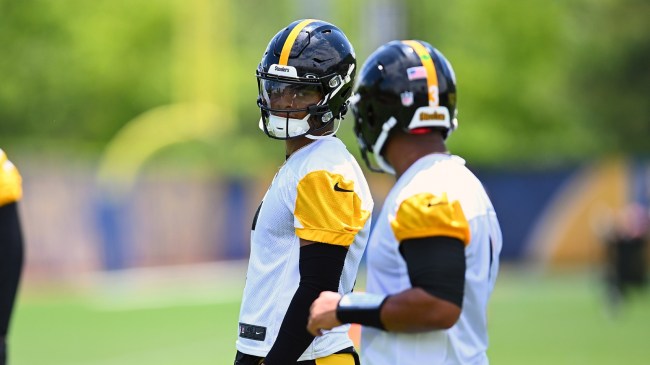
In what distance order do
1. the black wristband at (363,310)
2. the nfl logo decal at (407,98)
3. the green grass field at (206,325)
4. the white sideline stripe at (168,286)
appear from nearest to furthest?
the black wristband at (363,310), the nfl logo decal at (407,98), the green grass field at (206,325), the white sideline stripe at (168,286)

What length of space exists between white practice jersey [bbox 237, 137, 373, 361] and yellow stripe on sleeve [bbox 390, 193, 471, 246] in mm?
592

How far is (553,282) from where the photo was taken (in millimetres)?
24359

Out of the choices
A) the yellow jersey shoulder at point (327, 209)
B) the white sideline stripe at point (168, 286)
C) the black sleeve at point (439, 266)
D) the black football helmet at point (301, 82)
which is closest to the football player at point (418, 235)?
the black sleeve at point (439, 266)

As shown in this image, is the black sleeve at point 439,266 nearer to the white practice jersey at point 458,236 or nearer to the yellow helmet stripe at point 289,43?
the white practice jersey at point 458,236

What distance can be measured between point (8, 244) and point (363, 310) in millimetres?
2102

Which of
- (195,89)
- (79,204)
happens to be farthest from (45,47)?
(79,204)

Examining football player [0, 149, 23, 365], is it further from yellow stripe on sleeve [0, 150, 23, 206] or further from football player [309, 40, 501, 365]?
football player [309, 40, 501, 365]

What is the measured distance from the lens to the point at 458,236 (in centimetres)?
371

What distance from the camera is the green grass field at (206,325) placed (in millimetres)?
14102

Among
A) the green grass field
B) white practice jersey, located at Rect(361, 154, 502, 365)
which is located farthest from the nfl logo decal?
the green grass field

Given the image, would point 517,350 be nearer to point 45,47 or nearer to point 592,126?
point 592,126

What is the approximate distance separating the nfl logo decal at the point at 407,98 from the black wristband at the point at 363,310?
665 millimetres

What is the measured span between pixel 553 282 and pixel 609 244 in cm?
456

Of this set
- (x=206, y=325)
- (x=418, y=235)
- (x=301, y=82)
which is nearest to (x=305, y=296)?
(x=418, y=235)
